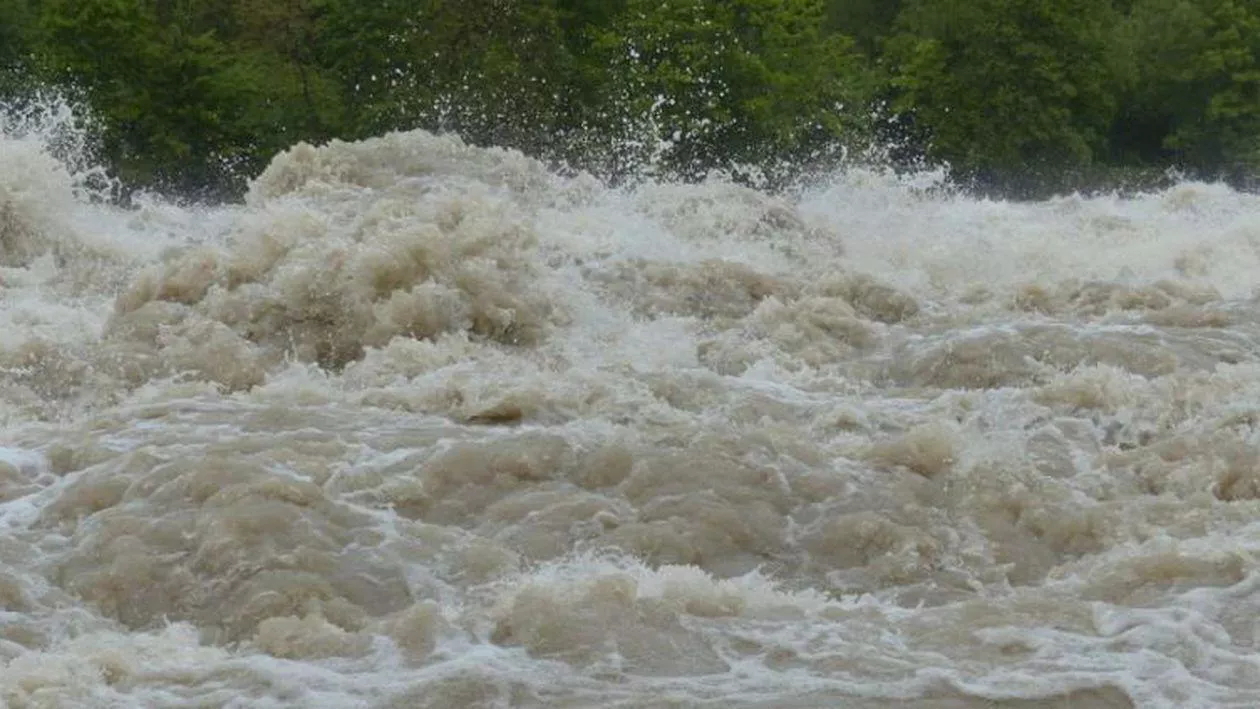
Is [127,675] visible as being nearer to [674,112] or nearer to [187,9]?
[674,112]

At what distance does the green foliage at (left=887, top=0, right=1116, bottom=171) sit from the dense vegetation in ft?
0.13

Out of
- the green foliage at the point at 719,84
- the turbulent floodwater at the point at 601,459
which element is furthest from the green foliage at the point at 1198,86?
the turbulent floodwater at the point at 601,459

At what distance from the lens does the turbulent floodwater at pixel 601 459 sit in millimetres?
7332

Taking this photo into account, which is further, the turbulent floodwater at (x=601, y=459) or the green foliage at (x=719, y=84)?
the green foliage at (x=719, y=84)

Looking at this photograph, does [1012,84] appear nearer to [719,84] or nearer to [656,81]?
[719,84]

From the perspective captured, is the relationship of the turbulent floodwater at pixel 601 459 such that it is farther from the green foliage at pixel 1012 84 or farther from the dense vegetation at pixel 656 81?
the green foliage at pixel 1012 84

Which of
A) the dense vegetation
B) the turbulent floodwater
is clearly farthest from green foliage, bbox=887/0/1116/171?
the turbulent floodwater

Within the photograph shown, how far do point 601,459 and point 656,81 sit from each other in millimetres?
21370

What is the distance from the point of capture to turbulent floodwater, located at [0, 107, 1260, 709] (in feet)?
24.1

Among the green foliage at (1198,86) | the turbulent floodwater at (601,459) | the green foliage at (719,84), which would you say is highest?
the green foliage at (1198,86)

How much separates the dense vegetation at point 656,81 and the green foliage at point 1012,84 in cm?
4

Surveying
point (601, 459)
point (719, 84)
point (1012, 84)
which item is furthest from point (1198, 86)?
point (601, 459)

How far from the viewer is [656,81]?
3048cm

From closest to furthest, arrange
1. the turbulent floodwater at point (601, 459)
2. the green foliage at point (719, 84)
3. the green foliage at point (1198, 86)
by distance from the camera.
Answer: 1. the turbulent floodwater at point (601, 459)
2. the green foliage at point (719, 84)
3. the green foliage at point (1198, 86)
